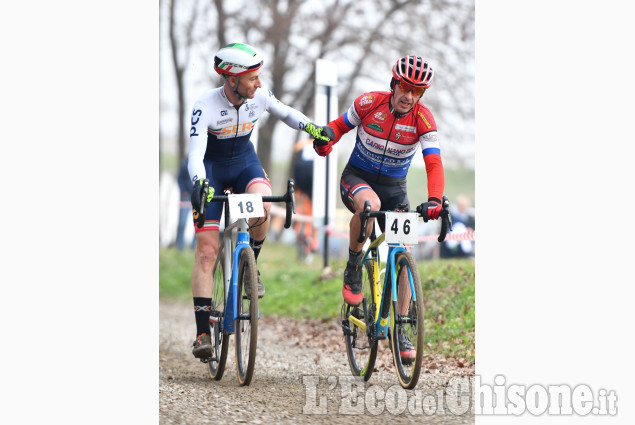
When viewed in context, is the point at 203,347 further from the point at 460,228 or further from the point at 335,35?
the point at 335,35

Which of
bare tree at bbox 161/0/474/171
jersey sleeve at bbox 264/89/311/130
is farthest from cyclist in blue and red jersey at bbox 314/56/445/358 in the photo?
bare tree at bbox 161/0/474/171

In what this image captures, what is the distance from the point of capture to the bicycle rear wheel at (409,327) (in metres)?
5.63

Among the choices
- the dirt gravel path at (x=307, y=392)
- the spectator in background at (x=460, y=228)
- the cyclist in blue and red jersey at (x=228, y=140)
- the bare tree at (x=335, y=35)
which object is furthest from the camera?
the bare tree at (x=335, y=35)

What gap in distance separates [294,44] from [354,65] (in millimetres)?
1838

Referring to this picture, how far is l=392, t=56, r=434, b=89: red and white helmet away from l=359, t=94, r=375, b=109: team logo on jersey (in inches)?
16.3

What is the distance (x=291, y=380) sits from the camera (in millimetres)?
6805

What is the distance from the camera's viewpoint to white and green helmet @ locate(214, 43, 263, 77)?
6.16m

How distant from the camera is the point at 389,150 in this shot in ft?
21.2

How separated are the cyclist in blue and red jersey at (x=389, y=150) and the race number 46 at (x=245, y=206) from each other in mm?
820

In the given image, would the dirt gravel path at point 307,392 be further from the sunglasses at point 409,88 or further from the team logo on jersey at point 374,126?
the sunglasses at point 409,88

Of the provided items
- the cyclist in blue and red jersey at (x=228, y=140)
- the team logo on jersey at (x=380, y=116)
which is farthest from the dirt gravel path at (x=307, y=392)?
the team logo on jersey at (x=380, y=116)

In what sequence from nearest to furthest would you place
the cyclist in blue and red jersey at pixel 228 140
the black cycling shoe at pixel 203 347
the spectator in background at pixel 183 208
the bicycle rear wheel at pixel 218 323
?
the cyclist in blue and red jersey at pixel 228 140 < the black cycling shoe at pixel 203 347 < the bicycle rear wheel at pixel 218 323 < the spectator in background at pixel 183 208

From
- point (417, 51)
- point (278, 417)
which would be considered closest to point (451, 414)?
point (278, 417)

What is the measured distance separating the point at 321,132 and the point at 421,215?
1.16m
